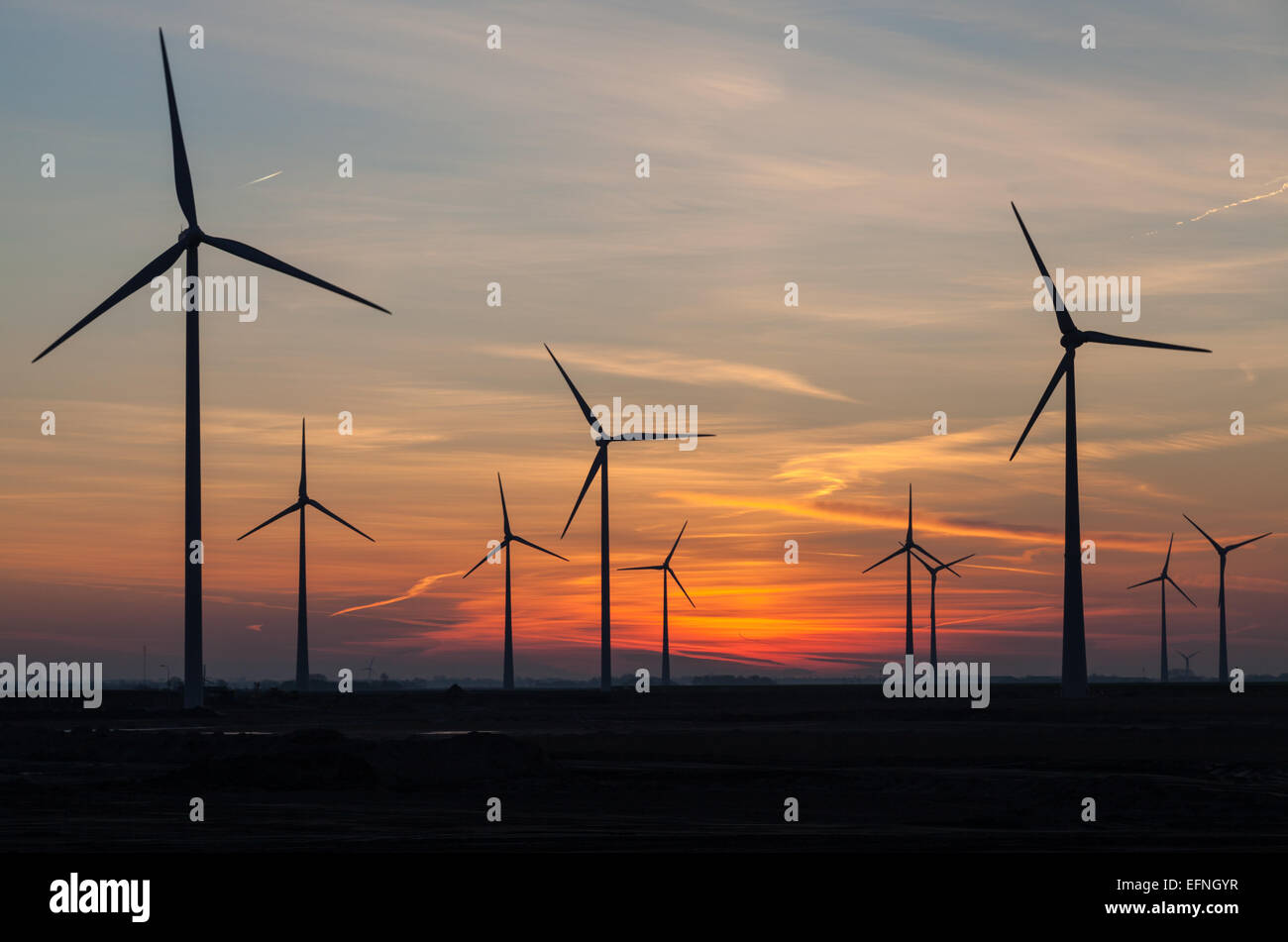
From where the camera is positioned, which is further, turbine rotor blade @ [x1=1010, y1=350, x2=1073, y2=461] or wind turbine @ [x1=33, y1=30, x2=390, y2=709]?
turbine rotor blade @ [x1=1010, y1=350, x2=1073, y2=461]

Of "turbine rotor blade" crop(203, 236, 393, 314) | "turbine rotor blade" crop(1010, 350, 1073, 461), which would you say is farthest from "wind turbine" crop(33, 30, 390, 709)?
"turbine rotor blade" crop(1010, 350, 1073, 461)

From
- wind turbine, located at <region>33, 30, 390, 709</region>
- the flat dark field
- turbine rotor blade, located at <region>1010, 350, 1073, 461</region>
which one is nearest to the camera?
the flat dark field

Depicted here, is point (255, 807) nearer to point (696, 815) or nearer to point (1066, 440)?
point (696, 815)

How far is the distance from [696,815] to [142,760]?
2580 centimetres

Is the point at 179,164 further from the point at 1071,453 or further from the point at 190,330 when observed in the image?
the point at 1071,453

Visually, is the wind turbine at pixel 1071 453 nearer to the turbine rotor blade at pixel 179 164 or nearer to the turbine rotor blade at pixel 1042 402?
the turbine rotor blade at pixel 1042 402

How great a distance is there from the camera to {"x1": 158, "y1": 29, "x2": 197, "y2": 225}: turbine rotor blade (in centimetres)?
8962

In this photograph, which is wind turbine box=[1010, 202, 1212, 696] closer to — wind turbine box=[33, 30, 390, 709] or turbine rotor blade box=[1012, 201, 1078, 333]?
turbine rotor blade box=[1012, 201, 1078, 333]

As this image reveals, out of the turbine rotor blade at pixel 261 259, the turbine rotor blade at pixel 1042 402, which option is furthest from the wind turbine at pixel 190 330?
the turbine rotor blade at pixel 1042 402

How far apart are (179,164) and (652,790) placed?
6066 cm

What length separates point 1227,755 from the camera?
55.9 metres

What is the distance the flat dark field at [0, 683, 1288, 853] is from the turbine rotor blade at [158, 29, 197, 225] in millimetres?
30767

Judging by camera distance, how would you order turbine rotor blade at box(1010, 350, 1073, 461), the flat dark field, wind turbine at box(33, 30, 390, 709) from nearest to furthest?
the flat dark field, wind turbine at box(33, 30, 390, 709), turbine rotor blade at box(1010, 350, 1073, 461)

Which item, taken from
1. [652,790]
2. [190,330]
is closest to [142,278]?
[190,330]
